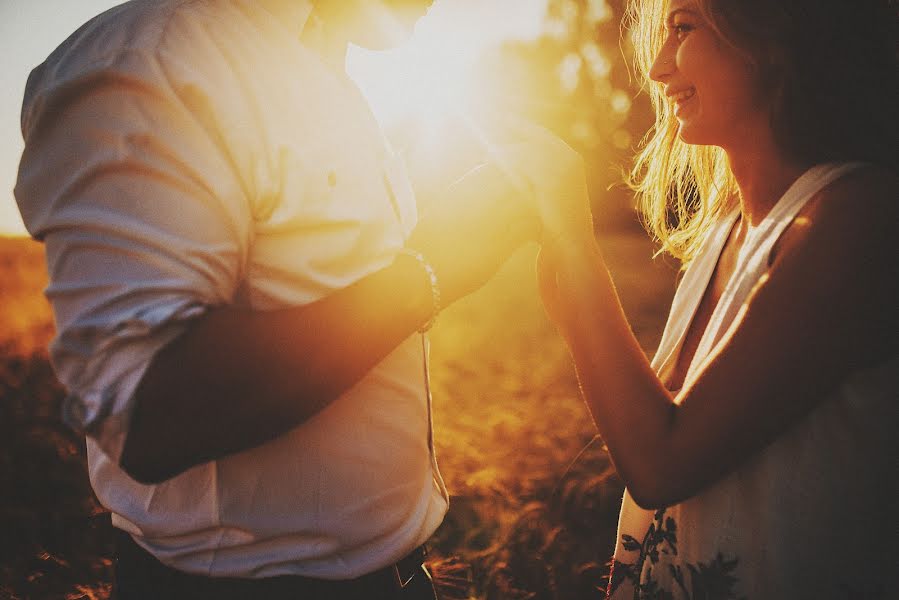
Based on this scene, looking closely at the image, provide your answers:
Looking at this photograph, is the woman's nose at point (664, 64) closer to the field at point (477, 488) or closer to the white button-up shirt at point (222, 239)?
A: the white button-up shirt at point (222, 239)

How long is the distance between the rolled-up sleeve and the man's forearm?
32 mm

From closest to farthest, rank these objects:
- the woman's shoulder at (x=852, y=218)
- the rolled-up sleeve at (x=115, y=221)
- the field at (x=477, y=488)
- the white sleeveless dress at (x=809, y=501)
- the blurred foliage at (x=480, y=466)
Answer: the rolled-up sleeve at (x=115, y=221), the woman's shoulder at (x=852, y=218), the white sleeveless dress at (x=809, y=501), the blurred foliage at (x=480, y=466), the field at (x=477, y=488)

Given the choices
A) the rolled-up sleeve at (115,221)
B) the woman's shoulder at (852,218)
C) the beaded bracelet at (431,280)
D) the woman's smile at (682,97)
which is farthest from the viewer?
the woman's smile at (682,97)

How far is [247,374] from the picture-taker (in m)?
0.87

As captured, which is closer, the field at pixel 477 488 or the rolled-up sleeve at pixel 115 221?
the rolled-up sleeve at pixel 115 221

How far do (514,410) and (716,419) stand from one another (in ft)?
12.9

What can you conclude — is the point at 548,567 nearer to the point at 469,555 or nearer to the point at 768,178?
the point at 469,555

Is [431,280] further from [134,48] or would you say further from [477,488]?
[477,488]

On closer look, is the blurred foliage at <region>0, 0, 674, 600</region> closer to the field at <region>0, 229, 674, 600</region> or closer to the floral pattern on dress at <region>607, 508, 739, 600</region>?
the field at <region>0, 229, 674, 600</region>

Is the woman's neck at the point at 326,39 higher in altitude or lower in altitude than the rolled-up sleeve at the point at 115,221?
higher

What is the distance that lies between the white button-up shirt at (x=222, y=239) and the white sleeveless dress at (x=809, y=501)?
76 cm

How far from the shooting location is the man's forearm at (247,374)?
82 cm

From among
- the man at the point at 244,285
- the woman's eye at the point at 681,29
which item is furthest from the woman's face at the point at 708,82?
the man at the point at 244,285

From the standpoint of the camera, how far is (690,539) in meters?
1.47
